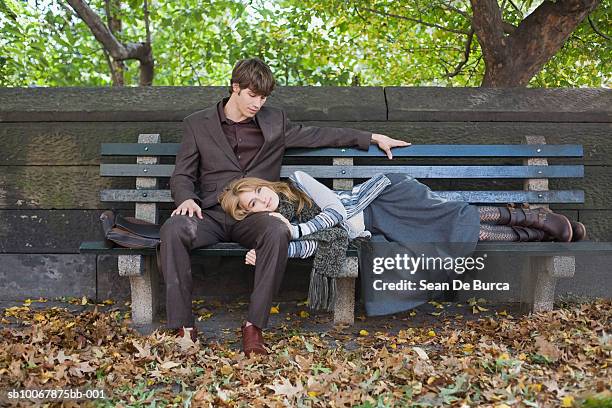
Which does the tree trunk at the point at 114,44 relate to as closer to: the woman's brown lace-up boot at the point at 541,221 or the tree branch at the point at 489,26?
the tree branch at the point at 489,26

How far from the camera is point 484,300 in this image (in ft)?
16.4

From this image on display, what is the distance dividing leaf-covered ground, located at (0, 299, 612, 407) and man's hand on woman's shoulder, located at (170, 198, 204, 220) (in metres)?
0.64

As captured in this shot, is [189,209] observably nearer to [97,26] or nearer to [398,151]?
[398,151]

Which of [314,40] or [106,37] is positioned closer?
[106,37]

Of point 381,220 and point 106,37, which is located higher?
point 106,37

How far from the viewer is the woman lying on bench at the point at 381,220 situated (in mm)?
4160

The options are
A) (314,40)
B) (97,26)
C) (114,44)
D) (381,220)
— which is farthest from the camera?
(314,40)

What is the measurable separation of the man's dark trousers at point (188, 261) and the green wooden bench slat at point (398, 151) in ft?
2.47

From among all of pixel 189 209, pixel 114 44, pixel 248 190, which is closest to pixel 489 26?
pixel 248 190

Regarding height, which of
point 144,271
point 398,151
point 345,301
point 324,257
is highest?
point 398,151

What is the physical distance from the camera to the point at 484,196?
475 centimetres

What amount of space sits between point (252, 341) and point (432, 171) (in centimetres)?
161

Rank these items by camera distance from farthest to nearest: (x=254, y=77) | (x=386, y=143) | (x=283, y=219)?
(x=386, y=143) → (x=254, y=77) → (x=283, y=219)

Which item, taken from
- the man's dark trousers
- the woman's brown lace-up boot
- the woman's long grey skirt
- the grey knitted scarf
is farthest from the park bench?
the man's dark trousers
